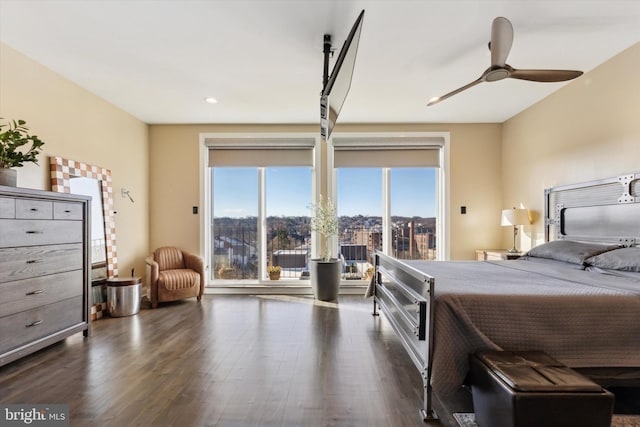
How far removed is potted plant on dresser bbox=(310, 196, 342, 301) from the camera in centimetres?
451

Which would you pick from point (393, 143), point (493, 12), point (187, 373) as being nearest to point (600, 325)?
point (493, 12)

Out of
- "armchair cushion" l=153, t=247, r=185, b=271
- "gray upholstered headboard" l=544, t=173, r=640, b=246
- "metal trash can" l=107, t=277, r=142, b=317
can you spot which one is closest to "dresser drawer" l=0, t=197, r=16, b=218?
"metal trash can" l=107, t=277, r=142, b=317

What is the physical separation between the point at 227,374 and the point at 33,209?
2033mm

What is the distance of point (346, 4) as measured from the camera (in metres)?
2.26

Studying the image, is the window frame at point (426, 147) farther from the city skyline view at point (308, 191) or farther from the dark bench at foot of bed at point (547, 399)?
the dark bench at foot of bed at point (547, 399)

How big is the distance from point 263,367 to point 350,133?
3.63m

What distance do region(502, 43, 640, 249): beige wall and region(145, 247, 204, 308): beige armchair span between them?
15.1ft

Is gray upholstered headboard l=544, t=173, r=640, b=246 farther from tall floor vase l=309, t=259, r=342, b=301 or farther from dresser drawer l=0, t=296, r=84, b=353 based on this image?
dresser drawer l=0, t=296, r=84, b=353

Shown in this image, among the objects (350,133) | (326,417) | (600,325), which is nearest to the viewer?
(600,325)

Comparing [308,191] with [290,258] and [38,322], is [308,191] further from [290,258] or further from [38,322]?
[38,322]

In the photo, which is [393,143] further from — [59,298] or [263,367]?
[59,298]

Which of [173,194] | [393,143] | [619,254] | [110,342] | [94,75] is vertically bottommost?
[110,342]

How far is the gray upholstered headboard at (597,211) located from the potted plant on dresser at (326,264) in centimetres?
268

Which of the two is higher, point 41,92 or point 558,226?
point 41,92
